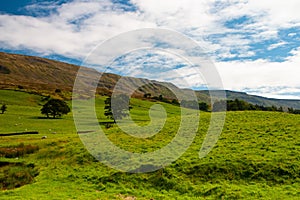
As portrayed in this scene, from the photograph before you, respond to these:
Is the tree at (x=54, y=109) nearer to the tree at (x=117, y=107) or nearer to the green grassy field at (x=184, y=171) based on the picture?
the tree at (x=117, y=107)

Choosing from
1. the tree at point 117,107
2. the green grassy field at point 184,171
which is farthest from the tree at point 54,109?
the green grassy field at point 184,171

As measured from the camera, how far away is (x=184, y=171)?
26.0 meters

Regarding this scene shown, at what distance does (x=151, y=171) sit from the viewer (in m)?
26.3

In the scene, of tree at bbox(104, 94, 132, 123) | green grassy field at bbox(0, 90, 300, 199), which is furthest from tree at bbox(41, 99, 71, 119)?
green grassy field at bbox(0, 90, 300, 199)

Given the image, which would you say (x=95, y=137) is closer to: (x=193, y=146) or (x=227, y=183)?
(x=193, y=146)

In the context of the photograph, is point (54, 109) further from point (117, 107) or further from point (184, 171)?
point (184, 171)

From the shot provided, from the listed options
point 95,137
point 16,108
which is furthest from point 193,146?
point 16,108

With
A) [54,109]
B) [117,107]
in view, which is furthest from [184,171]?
[54,109]

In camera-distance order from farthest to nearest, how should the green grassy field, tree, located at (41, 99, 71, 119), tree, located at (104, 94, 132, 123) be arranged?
tree, located at (104, 94, 132, 123), tree, located at (41, 99, 71, 119), the green grassy field

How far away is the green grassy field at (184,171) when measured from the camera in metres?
22.3

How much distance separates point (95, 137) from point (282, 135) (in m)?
25.1

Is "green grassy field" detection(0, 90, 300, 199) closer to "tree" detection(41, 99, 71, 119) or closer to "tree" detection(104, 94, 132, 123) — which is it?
"tree" detection(41, 99, 71, 119)

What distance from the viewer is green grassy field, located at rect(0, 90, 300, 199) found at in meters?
22.3

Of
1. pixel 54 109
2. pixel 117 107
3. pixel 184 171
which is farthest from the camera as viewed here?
pixel 117 107
